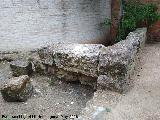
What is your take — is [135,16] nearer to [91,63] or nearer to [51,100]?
[91,63]

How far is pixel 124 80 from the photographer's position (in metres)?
6.74

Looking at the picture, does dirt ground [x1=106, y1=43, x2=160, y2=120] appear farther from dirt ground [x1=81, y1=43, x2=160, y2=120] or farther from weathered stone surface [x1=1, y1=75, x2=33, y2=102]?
weathered stone surface [x1=1, y1=75, x2=33, y2=102]

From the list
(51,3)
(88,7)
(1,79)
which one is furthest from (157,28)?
(1,79)

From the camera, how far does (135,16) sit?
9133mm

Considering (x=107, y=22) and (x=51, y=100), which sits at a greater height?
(x=107, y=22)

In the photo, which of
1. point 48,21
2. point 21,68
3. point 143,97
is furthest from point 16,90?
point 48,21

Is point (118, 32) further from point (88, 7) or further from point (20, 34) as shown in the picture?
point (20, 34)

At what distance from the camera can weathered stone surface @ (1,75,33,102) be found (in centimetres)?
732

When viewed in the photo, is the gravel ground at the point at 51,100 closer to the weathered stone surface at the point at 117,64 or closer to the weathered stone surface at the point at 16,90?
the weathered stone surface at the point at 16,90

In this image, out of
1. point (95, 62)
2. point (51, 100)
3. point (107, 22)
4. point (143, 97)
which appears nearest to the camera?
point (143, 97)

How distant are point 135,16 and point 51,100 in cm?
324

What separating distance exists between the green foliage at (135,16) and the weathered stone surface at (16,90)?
3.04 m

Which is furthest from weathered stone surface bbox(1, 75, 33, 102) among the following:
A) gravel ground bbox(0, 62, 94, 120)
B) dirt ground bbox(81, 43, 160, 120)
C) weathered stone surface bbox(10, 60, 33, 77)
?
dirt ground bbox(81, 43, 160, 120)

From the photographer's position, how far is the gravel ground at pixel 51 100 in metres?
7.15
